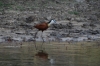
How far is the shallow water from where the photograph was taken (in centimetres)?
1185

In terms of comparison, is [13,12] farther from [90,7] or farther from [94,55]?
[94,55]

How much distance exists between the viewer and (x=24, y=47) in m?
14.8

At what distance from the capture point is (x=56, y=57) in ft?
42.0

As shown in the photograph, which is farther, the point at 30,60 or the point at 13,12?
the point at 13,12

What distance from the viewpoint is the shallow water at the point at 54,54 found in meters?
11.9

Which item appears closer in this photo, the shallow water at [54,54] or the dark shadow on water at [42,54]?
the shallow water at [54,54]

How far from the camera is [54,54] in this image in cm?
1341

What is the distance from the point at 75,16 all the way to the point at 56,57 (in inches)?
351

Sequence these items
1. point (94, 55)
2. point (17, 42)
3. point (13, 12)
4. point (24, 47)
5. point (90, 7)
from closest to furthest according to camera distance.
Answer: point (94, 55), point (24, 47), point (17, 42), point (13, 12), point (90, 7)

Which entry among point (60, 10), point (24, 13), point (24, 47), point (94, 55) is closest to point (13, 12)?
point (24, 13)

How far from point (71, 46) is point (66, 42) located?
123cm

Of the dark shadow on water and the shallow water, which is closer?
the shallow water

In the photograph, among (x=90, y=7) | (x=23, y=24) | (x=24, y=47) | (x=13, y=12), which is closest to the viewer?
(x=24, y=47)

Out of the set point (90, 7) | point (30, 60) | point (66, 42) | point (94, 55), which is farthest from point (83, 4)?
point (30, 60)
